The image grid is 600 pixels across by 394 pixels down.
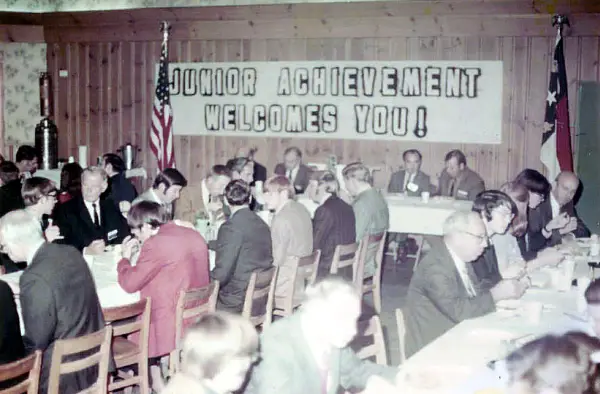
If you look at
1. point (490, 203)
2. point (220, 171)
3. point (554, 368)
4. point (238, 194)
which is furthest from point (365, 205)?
point (554, 368)

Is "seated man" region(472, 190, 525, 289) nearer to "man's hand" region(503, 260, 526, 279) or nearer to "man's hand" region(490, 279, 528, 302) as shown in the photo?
Answer: "man's hand" region(503, 260, 526, 279)

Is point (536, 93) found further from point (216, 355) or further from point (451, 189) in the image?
point (216, 355)

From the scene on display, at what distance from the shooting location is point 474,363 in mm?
3664

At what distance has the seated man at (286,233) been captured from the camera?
629cm

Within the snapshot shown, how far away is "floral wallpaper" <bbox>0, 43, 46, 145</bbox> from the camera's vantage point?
12.4 metres

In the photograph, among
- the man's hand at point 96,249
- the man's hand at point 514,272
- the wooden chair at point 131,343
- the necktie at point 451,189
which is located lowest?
the wooden chair at point 131,343

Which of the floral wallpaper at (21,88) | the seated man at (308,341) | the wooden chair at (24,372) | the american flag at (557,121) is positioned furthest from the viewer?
the floral wallpaper at (21,88)

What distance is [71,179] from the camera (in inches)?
295

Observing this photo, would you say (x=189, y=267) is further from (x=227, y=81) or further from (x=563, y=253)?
(x=227, y=81)

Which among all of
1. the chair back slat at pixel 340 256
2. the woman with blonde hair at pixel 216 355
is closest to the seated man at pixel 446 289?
the woman with blonde hair at pixel 216 355

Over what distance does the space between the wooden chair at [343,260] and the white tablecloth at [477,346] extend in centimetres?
171

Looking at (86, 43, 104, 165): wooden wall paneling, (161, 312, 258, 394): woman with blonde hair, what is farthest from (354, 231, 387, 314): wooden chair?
(86, 43, 104, 165): wooden wall paneling

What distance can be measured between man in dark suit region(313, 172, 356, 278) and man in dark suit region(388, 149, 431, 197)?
3116 millimetres

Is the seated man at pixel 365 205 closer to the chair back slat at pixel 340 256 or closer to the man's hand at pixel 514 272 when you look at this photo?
the chair back slat at pixel 340 256
